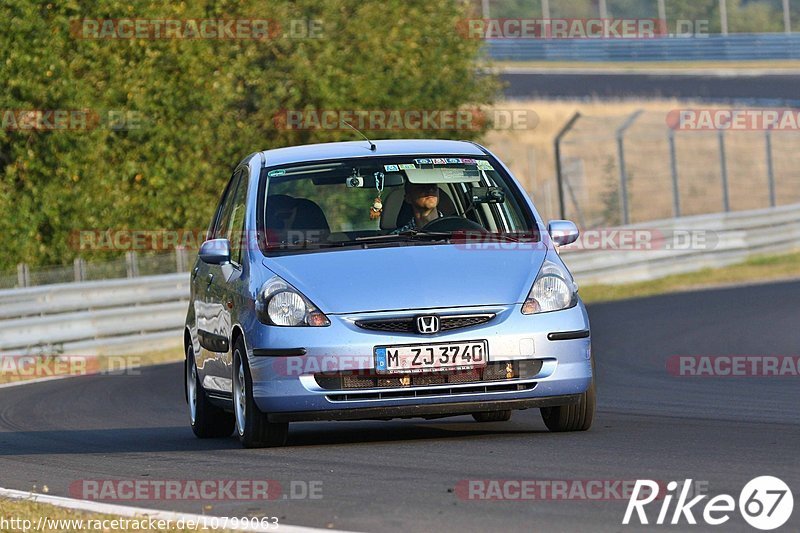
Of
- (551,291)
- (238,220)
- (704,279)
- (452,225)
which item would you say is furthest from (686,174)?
(551,291)

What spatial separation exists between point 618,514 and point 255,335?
3162 mm

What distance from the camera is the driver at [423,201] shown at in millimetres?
9945

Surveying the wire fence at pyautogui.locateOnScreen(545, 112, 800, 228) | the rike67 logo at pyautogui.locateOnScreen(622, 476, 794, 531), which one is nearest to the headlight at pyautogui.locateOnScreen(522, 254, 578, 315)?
the rike67 logo at pyautogui.locateOnScreen(622, 476, 794, 531)

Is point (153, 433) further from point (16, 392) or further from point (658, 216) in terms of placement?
point (658, 216)

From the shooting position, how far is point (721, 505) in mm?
6438

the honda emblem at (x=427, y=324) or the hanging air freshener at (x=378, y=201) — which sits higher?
the hanging air freshener at (x=378, y=201)

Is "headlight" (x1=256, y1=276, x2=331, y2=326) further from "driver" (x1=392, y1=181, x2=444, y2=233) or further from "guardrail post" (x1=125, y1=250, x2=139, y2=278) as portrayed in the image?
"guardrail post" (x1=125, y1=250, x2=139, y2=278)

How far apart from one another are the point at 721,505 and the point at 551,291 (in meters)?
2.80

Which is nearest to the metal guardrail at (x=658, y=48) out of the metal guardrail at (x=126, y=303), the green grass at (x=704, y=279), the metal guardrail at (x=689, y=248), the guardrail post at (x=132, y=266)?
the metal guardrail at (x=689, y=248)

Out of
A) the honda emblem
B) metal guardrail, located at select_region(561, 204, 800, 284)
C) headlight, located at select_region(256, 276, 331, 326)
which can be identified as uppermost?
headlight, located at select_region(256, 276, 331, 326)

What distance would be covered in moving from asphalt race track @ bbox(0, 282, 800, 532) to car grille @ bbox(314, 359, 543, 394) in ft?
1.12

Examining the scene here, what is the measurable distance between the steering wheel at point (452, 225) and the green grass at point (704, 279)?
14.9 meters

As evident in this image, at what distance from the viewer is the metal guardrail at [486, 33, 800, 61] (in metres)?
56.3

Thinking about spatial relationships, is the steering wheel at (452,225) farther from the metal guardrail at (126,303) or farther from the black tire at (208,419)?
the metal guardrail at (126,303)
